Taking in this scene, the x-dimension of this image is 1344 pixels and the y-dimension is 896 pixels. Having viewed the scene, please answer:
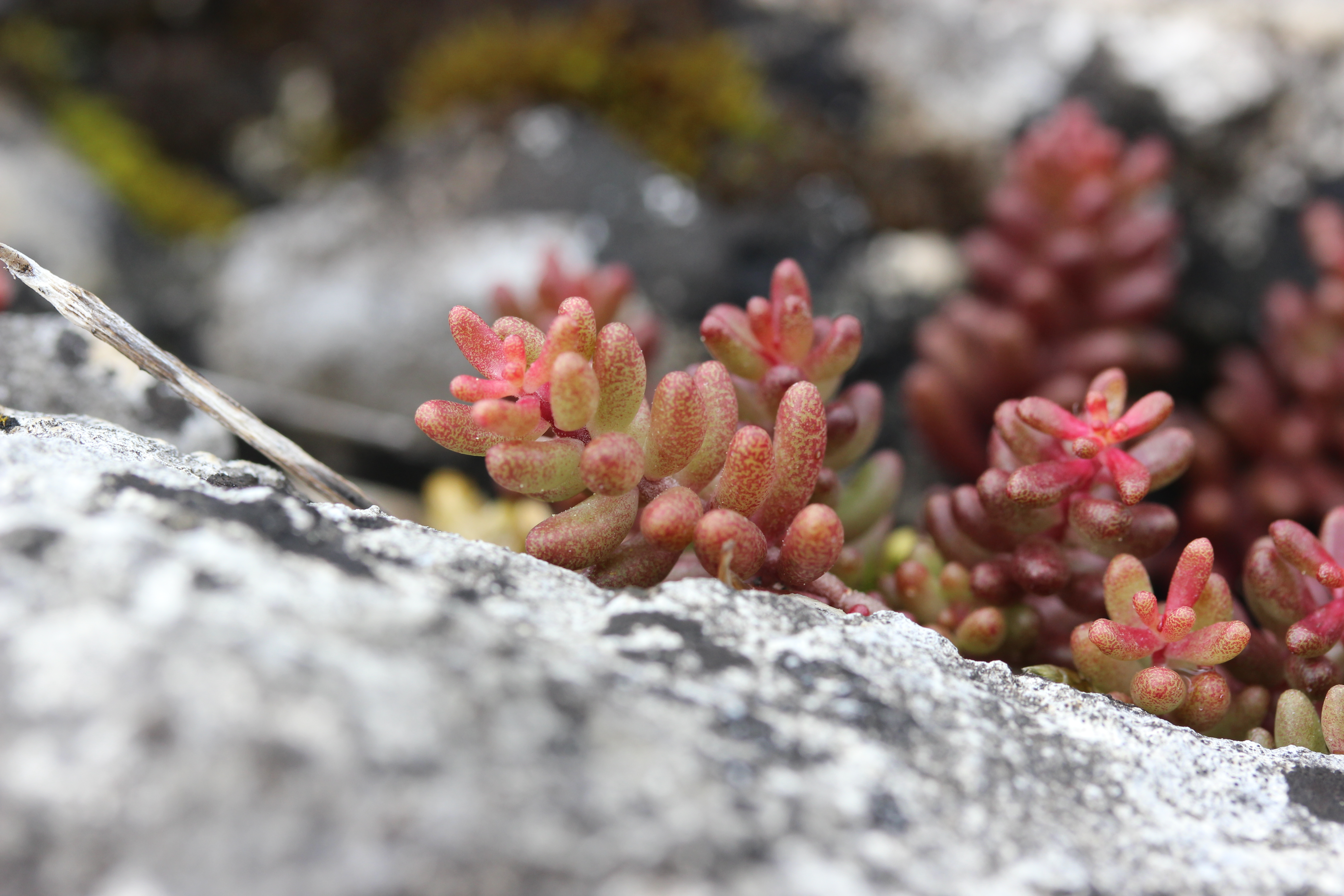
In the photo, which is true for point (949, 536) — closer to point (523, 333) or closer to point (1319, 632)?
point (1319, 632)

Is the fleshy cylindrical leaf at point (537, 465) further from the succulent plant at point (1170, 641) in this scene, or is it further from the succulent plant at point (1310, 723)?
the succulent plant at point (1310, 723)

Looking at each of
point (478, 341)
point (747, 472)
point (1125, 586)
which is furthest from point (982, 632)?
point (478, 341)

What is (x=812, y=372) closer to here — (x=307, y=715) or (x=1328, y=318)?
(x=307, y=715)

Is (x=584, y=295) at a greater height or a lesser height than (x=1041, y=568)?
greater

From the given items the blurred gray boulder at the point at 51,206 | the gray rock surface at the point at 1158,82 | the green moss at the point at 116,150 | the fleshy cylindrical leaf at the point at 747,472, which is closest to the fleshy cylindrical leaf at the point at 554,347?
the fleshy cylindrical leaf at the point at 747,472

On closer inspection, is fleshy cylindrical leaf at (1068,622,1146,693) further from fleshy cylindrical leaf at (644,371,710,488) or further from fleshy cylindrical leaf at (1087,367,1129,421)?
fleshy cylindrical leaf at (644,371,710,488)

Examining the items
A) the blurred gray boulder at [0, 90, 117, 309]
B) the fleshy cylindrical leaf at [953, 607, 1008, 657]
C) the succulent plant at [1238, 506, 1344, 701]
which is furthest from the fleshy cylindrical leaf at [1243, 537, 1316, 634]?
the blurred gray boulder at [0, 90, 117, 309]

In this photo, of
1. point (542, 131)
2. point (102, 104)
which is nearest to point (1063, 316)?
point (542, 131)
